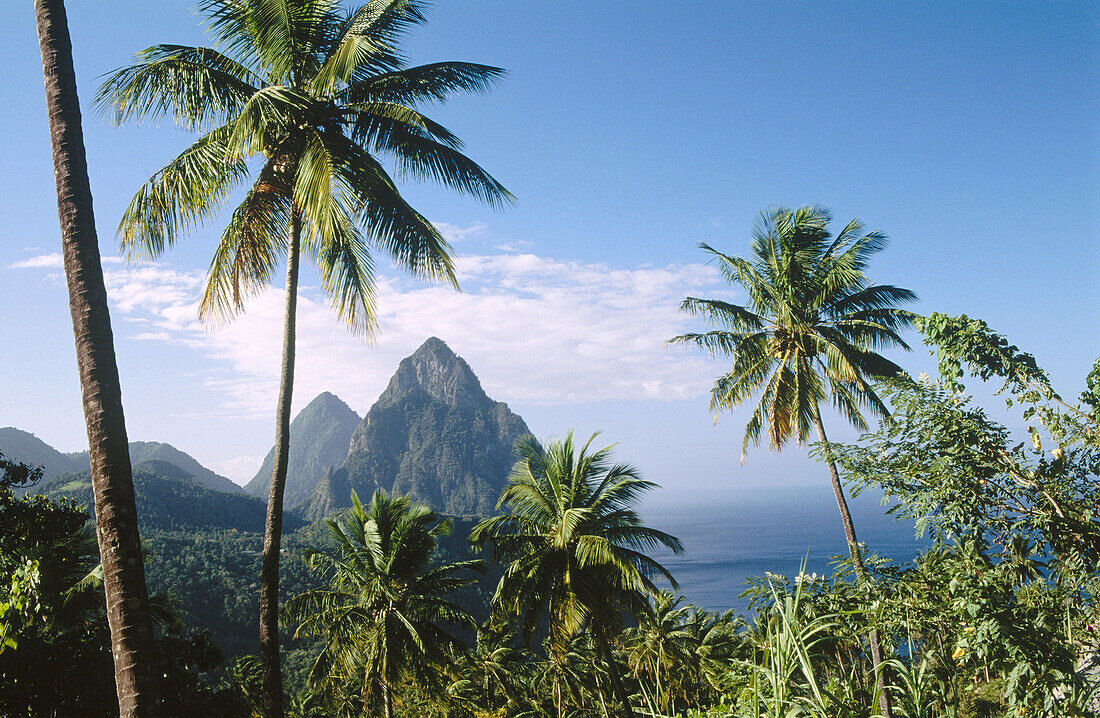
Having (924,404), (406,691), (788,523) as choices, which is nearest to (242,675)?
(406,691)

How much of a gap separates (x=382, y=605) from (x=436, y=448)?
128 metres

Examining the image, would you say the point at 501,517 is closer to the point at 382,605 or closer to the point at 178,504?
the point at 382,605

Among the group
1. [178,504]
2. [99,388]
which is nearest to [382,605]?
[99,388]

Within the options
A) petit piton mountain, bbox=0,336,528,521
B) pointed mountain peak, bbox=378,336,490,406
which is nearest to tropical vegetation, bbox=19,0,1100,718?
petit piton mountain, bbox=0,336,528,521

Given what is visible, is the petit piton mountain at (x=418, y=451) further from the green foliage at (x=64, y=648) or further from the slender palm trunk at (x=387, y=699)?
the green foliage at (x=64, y=648)

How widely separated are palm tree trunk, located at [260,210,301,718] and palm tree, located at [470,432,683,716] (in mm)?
5912

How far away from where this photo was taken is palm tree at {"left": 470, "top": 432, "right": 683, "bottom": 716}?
39.2ft

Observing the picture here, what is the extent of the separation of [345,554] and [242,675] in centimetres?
336

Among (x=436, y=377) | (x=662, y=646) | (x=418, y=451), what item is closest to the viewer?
(x=662, y=646)

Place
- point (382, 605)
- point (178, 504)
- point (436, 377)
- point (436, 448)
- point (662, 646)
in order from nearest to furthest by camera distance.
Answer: point (382, 605) → point (662, 646) → point (178, 504) → point (436, 448) → point (436, 377)

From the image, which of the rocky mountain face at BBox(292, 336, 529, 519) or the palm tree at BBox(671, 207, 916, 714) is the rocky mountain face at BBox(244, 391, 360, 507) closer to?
the rocky mountain face at BBox(292, 336, 529, 519)

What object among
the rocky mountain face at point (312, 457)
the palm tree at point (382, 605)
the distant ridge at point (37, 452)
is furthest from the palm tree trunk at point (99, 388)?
the rocky mountain face at point (312, 457)

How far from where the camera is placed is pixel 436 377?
6358 inches

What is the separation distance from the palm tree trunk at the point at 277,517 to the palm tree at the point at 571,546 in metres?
5.91
